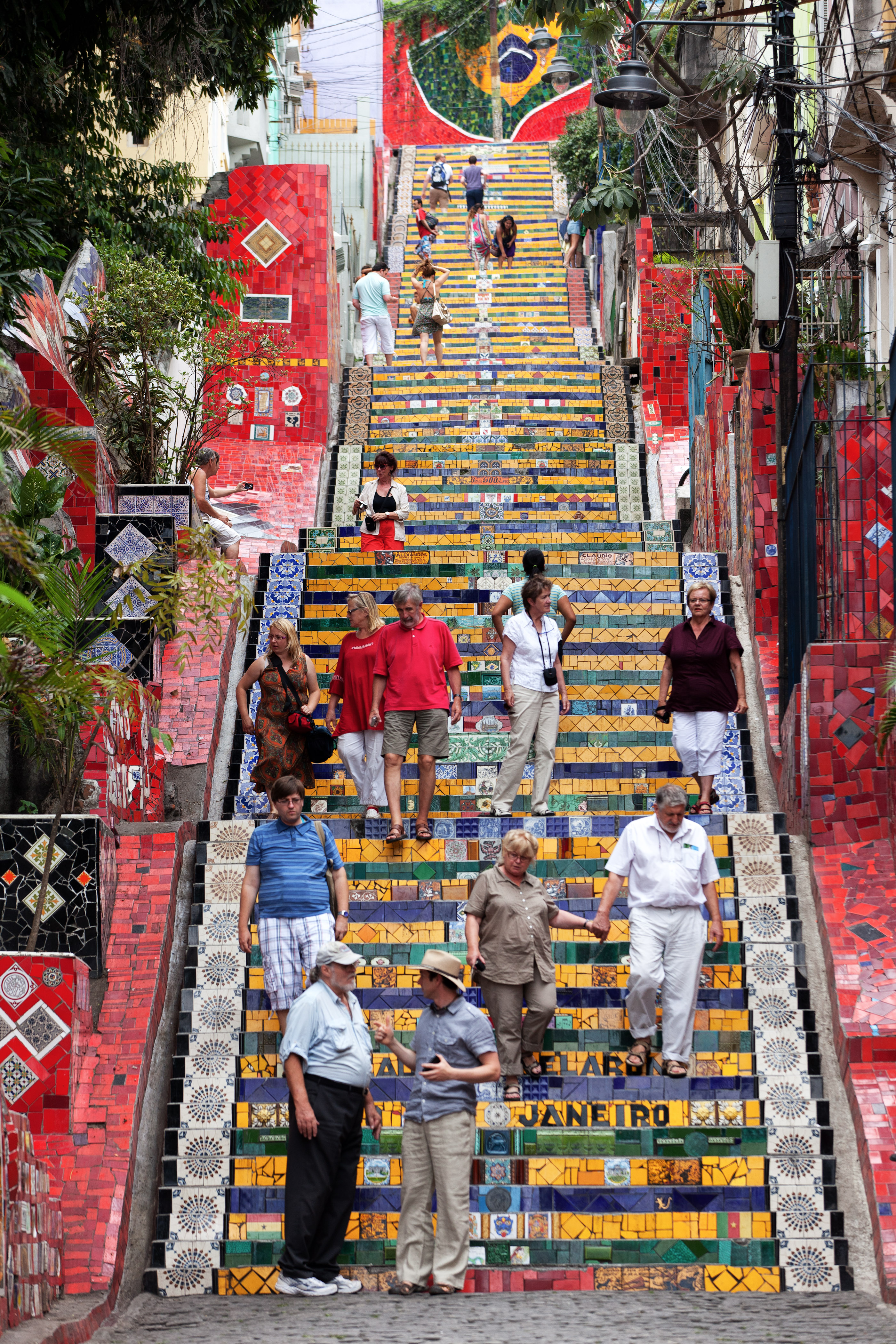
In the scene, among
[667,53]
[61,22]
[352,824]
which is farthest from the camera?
[667,53]

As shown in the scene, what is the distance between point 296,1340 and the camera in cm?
661

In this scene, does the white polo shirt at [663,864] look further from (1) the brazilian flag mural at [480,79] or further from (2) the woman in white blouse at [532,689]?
(1) the brazilian flag mural at [480,79]

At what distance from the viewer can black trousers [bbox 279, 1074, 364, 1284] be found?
7.46m

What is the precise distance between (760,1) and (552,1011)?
66.2 feet

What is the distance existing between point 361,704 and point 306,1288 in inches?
154

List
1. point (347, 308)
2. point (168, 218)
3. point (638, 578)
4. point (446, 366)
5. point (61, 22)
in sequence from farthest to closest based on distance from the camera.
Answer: point (347, 308), point (446, 366), point (168, 218), point (638, 578), point (61, 22)

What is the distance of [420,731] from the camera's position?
10586 mm

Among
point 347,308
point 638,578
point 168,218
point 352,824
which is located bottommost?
point 352,824

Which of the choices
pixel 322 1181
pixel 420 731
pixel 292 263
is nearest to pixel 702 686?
pixel 420 731

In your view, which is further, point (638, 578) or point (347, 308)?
point (347, 308)

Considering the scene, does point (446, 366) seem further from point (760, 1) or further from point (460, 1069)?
point (460, 1069)

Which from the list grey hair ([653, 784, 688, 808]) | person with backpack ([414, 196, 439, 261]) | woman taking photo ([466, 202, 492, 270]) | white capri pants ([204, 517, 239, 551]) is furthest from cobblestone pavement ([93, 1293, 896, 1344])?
woman taking photo ([466, 202, 492, 270])

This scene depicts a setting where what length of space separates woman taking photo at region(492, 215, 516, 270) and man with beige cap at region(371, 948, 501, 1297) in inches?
799

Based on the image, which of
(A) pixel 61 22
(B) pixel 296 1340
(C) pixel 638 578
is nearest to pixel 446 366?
(C) pixel 638 578
